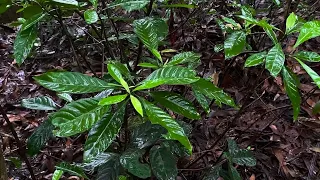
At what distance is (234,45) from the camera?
1219mm

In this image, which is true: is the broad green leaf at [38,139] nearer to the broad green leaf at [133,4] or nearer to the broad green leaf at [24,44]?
the broad green leaf at [24,44]

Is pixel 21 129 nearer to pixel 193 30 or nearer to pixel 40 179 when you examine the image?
pixel 40 179

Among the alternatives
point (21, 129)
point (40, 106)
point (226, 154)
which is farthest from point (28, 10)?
point (21, 129)

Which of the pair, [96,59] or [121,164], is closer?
[121,164]

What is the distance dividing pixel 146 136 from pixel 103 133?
1.06ft

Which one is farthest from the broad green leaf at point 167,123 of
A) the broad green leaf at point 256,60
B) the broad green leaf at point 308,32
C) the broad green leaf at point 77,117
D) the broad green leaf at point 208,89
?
the broad green leaf at point 308,32

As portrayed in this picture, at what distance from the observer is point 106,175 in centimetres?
122

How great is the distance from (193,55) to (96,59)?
60.5 inches

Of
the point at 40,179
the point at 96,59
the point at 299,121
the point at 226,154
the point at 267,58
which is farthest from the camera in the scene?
the point at 96,59

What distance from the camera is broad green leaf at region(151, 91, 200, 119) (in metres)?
1.04

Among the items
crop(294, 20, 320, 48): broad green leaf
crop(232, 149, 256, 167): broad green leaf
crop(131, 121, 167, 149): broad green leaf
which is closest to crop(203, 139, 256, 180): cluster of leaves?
crop(232, 149, 256, 167): broad green leaf

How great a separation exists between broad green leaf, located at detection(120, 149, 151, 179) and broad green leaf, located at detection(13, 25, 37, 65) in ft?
1.53

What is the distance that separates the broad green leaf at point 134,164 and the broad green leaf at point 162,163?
0.07m

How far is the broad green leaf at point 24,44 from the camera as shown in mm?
1181
